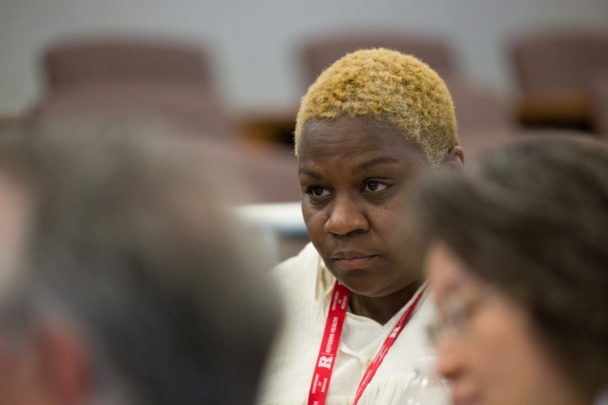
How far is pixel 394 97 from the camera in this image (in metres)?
1.31

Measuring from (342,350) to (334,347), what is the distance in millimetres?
15

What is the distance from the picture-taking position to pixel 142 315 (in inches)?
23.5

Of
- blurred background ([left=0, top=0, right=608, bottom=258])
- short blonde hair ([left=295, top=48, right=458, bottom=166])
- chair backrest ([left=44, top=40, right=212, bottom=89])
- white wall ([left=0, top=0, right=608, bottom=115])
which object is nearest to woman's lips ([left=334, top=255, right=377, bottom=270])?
short blonde hair ([left=295, top=48, right=458, bottom=166])

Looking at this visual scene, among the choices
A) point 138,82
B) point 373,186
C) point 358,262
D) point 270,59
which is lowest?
point 270,59

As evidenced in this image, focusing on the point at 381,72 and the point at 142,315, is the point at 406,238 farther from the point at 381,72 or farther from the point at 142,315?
the point at 142,315

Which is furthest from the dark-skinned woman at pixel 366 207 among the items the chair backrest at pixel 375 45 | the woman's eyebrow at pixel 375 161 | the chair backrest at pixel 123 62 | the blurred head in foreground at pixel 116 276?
the chair backrest at pixel 123 62

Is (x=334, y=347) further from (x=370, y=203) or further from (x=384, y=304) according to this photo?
(x=370, y=203)

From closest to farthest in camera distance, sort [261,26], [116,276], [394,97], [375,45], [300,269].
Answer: [116,276]
[394,97]
[300,269]
[375,45]
[261,26]

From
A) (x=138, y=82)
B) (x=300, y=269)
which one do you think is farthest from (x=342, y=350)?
(x=138, y=82)

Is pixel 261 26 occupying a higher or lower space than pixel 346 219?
lower

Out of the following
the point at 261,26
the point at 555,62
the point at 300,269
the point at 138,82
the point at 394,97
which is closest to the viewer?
the point at 394,97

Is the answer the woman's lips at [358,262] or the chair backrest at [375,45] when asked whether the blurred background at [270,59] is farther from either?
the woman's lips at [358,262]

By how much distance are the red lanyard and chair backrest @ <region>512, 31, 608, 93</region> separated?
11.5 feet

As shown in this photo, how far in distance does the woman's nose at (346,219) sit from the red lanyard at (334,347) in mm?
163
